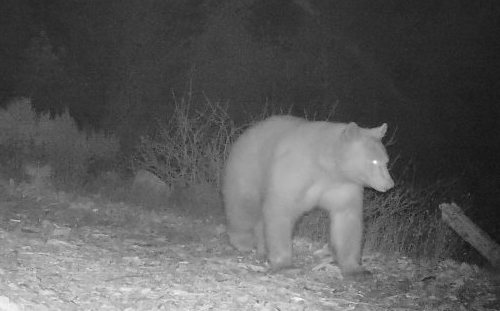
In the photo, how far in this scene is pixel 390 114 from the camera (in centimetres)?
1973

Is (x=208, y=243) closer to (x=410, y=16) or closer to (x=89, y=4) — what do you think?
(x=89, y=4)

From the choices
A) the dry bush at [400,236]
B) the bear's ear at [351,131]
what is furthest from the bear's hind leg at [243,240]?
the bear's ear at [351,131]

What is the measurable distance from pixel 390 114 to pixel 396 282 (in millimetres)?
14756

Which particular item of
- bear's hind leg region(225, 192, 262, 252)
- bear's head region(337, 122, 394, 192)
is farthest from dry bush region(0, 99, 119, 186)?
bear's head region(337, 122, 394, 192)

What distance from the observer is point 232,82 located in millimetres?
16484

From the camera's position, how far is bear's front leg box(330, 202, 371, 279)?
546 cm

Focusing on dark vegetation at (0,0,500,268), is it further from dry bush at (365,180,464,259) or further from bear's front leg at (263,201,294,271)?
bear's front leg at (263,201,294,271)

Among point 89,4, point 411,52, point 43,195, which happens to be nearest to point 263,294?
point 43,195

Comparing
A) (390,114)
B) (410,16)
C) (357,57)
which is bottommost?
(390,114)

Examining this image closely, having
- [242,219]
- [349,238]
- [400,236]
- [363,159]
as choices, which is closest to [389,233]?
[400,236]

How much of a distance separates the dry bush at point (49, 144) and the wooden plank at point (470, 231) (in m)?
5.60

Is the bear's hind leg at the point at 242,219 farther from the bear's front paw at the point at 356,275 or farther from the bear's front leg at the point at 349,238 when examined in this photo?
the bear's front paw at the point at 356,275

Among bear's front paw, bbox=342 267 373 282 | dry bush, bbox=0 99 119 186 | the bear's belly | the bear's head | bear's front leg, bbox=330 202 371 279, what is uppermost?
the bear's head

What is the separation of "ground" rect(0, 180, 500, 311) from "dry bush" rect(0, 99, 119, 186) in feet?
8.36
